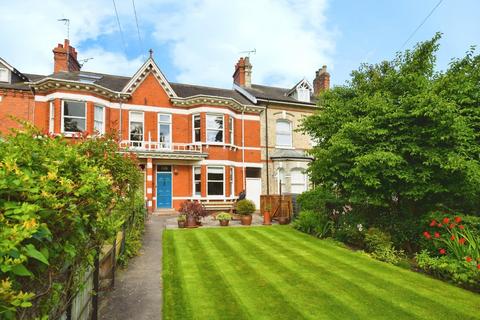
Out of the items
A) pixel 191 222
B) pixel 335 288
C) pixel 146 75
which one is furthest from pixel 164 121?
pixel 335 288

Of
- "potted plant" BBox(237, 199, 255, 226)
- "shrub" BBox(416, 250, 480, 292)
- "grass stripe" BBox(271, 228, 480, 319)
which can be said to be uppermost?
"potted plant" BBox(237, 199, 255, 226)

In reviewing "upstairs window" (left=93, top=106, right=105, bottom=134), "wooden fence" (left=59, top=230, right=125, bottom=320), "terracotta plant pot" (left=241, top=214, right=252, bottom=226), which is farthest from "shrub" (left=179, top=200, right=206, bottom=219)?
"upstairs window" (left=93, top=106, right=105, bottom=134)

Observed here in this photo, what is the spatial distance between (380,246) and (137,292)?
669 centimetres

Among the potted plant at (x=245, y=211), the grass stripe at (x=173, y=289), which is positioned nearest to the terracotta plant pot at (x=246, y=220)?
the potted plant at (x=245, y=211)

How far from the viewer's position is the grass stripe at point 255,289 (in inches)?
196

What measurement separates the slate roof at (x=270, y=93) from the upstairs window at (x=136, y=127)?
28.5 feet

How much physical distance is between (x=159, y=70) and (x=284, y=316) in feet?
60.2

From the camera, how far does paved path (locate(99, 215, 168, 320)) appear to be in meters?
4.98

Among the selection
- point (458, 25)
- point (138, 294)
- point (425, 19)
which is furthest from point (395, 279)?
point (425, 19)

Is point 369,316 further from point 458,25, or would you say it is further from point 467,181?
point 458,25

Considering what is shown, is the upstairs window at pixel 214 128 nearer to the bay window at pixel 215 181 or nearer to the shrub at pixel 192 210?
the bay window at pixel 215 181

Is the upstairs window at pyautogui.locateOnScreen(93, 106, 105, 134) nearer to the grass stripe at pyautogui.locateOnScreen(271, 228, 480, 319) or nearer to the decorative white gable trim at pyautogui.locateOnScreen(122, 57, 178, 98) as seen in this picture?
the decorative white gable trim at pyautogui.locateOnScreen(122, 57, 178, 98)

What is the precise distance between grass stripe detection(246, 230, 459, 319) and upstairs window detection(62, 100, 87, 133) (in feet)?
51.4

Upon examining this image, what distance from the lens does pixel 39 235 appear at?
1.63m
